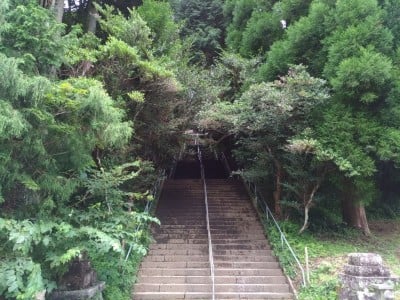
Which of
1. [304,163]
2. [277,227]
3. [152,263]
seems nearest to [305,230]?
[277,227]

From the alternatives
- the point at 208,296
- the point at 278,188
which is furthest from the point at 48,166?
the point at 278,188

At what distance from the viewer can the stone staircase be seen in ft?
28.4

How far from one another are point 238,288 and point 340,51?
230 inches

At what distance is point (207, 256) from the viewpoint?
10.1 metres

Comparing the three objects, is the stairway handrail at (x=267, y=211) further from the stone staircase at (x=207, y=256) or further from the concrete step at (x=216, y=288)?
the concrete step at (x=216, y=288)

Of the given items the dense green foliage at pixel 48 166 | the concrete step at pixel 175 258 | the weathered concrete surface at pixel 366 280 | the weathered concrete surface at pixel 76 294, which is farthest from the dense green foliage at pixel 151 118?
the weathered concrete surface at pixel 366 280

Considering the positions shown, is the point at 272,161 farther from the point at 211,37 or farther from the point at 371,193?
the point at 211,37

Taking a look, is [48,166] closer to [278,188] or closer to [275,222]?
[275,222]

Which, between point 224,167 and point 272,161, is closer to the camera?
point 272,161

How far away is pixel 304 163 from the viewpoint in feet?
34.9

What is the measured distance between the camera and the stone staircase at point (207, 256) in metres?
8.66

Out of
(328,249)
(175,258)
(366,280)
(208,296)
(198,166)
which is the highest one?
(366,280)

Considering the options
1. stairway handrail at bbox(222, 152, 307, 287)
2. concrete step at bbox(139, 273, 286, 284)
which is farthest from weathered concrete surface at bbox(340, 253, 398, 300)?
concrete step at bbox(139, 273, 286, 284)

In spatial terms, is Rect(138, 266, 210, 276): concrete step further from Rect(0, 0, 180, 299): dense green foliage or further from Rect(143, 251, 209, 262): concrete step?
Rect(0, 0, 180, 299): dense green foliage
